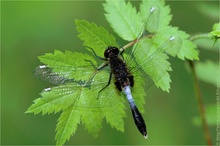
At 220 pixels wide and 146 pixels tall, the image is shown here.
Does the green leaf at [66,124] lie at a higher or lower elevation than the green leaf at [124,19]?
lower

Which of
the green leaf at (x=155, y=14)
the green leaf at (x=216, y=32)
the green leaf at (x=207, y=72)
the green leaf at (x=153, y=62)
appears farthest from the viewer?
the green leaf at (x=207, y=72)

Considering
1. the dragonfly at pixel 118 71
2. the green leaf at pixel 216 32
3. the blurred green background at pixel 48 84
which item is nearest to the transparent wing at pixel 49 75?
the dragonfly at pixel 118 71

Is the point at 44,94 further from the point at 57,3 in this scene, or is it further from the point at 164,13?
the point at 57,3

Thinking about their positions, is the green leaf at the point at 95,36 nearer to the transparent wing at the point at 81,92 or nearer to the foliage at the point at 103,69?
the foliage at the point at 103,69

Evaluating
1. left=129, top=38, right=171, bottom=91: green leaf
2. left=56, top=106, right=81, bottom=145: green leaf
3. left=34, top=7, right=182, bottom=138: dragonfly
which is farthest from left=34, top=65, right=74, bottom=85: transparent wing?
left=129, top=38, right=171, bottom=91: green leaf

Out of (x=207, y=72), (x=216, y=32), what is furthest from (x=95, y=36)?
(x=207, y=72)

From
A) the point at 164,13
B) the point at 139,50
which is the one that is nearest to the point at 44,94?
the point at 139,50

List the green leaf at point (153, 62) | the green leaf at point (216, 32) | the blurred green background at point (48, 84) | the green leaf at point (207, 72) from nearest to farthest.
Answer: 1. the green leaf at point (216, 32)
2. the green leaf at point (153, 62)
3. the green leaf at point (207, 72)
4. the blurred green background at point (48, 84)

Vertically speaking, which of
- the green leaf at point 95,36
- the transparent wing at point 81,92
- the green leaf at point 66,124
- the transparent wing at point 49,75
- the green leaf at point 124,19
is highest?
the green leaf at point 124,19
